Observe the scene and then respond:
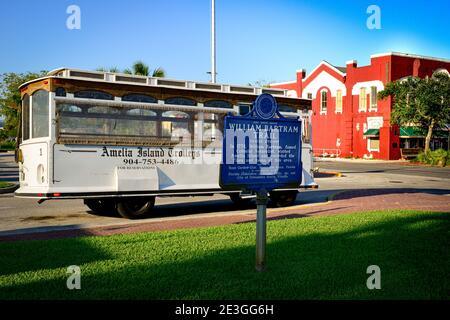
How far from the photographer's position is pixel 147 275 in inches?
256

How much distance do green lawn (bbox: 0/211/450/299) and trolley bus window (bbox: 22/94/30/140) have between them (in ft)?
14.5

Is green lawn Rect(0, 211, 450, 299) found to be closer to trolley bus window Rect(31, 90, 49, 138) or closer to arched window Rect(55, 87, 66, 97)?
trolley bus window Rect(31, 90, 49, 138)

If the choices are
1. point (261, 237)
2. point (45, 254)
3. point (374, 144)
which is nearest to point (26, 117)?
point (45, 254)

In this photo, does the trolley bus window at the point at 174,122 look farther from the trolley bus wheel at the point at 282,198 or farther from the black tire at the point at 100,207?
the trolley bus wheel at the point at 282,198

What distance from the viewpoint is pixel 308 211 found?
13.4 metres

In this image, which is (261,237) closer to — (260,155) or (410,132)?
(260,155)

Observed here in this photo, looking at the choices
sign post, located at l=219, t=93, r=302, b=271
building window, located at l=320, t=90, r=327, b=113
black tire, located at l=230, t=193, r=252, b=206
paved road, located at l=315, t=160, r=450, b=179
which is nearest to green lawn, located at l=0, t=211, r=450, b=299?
sign post, located at l=219, t=93, r=302, b=271

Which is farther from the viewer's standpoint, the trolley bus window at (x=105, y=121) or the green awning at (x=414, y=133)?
the green awning at (x=414, y=133)

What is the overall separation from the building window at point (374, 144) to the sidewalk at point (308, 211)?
3013cm

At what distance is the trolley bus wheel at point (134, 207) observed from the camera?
12648 mm

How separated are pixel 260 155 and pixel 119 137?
620 centimetres

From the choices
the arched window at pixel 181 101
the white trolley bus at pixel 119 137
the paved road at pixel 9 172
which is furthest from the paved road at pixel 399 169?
the arched window at pixel 181 101
